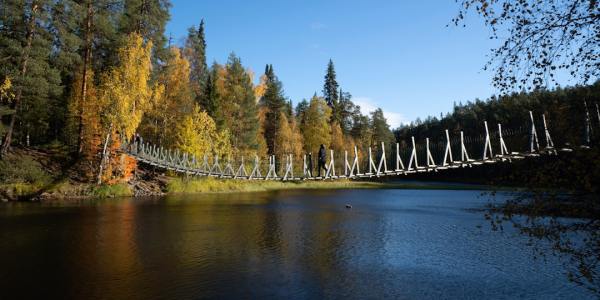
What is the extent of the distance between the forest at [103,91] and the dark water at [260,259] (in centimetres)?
681

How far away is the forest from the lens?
18172mm

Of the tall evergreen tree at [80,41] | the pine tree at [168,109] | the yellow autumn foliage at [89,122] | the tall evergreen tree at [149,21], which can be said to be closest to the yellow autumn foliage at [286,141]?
the pine tree at [168,109]

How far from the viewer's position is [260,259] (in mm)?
8633

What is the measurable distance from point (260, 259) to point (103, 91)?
15964 millimetres

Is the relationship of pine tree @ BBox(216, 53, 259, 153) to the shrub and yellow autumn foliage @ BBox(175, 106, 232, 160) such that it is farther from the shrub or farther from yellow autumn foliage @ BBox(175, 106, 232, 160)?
the shrub

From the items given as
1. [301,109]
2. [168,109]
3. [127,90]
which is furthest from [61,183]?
[301,109]

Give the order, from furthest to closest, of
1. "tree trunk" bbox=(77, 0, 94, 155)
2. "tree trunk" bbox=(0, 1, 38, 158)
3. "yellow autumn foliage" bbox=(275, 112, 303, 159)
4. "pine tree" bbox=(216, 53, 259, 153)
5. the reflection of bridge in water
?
"yellow autumn foliage" bbox=(275, 112, 303, 159) → "pine tree" bbox=(216, 53, 259, 153) → "tree trunk" bbox=(77, 0, 94, 155) → "tree trunk" bbox=(0, 1, 38, 158) → the reflection of bridge in water

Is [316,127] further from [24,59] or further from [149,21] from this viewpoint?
[24,59]

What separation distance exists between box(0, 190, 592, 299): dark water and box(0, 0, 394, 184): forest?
6.81 metres

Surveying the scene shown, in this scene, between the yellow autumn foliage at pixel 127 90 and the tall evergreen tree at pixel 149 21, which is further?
the tall evergreen tree at pixel 149 21

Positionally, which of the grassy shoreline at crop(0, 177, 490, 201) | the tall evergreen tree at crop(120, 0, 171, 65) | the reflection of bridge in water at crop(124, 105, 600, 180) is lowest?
the grassy shoreline at crop(0, 177, 490, 201)

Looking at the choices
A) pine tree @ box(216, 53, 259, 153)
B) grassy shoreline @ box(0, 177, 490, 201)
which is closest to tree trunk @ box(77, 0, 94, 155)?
grassy shoreline @ box(0, 177, 490, 201)

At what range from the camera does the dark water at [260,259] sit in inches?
260

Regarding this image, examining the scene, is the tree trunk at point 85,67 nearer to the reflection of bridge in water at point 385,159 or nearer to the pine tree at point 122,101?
the pine tree at point 122,101
